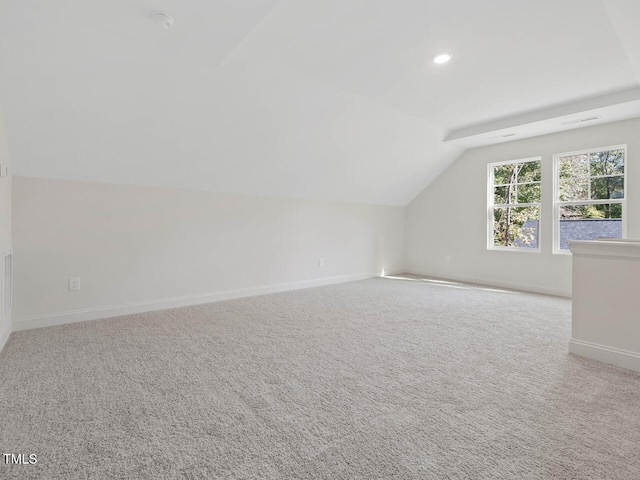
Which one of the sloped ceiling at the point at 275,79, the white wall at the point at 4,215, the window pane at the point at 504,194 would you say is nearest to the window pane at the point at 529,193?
the window pane at the point at 504,194

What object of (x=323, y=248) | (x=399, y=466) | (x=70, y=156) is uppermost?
(x=70, y=156)

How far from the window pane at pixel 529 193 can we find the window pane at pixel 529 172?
0.08m

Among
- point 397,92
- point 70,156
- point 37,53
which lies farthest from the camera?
point 397,92

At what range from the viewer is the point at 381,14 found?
2361mm

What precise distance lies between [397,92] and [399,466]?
3462mm

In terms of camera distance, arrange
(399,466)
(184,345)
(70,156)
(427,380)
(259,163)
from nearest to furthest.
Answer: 1. (399,466)
2. (427,380)
3. (184,345)
4. (70,156)
5. (259,163)

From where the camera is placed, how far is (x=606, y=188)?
A: 4512 millimetres

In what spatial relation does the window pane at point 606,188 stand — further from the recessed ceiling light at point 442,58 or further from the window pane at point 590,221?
the recessed ceiling light at point 442,58

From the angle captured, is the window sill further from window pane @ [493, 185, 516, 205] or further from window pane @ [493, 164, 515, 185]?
window pane @ [493, 164, 515, 185]

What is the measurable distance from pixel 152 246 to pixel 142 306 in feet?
2.21

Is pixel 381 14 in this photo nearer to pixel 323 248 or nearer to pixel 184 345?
pixel 184 345

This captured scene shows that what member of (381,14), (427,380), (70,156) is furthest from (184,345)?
(381,14)

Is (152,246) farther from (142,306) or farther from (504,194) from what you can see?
(504,194)

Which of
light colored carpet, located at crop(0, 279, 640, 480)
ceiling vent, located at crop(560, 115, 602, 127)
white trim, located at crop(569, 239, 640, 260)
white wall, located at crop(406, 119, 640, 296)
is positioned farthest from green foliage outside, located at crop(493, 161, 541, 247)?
white trim, located at crop(569, 239, 640, 260)
